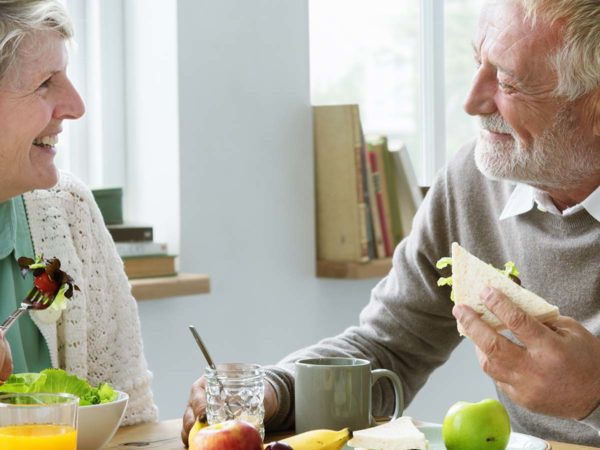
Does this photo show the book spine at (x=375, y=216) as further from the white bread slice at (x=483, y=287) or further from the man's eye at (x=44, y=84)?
the white bread slice at (x=483, y=287)

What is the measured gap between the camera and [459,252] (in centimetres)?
136

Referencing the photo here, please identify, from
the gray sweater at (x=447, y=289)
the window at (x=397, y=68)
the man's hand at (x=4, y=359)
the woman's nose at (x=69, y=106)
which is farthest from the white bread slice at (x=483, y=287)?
the window at (x=397, y=68)

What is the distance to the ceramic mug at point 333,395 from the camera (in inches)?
52.7

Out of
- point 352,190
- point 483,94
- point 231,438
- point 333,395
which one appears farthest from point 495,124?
point 352,190

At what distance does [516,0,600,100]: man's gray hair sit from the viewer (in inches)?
62.6

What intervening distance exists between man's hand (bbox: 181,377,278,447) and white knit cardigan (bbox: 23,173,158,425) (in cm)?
31

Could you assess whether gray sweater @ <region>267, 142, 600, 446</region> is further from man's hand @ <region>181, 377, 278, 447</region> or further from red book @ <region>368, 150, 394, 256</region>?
red book @ <region>368, 150, 394, 256</region>

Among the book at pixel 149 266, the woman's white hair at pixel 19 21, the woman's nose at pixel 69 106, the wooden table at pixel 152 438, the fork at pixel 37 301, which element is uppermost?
the woman's white hair at pixel 19 21

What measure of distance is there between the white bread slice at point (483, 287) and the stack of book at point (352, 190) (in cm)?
152

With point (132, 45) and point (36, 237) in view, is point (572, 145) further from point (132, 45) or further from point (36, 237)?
point (132, 45)

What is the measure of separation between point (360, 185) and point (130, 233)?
78 centimetres

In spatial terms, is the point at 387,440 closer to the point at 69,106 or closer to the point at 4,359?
the point at 4,359

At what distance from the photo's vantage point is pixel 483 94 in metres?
1.65

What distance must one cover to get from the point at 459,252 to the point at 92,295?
751 mm
